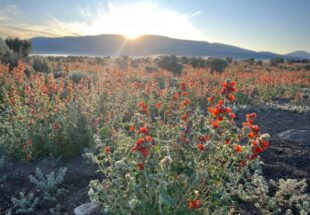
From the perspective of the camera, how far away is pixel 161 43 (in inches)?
6309

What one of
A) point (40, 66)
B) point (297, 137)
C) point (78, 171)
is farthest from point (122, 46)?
point (78, 171)

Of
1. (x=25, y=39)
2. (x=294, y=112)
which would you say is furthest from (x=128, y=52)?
(x=294, y=112)

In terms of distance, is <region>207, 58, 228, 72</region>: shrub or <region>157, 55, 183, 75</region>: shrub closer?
<region>157, 55, 183, 75</region>: shrub

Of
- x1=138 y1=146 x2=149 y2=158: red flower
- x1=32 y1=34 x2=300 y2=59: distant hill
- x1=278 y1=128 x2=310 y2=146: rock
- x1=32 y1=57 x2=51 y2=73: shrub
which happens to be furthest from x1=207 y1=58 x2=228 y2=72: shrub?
x1=32 y1=34 x2=300 y2=59: distant hill

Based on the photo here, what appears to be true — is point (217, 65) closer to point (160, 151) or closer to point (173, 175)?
point (160, 151)

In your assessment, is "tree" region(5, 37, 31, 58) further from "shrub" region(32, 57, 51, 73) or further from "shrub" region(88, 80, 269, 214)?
"shrub" region(88, 80, 269, 214)

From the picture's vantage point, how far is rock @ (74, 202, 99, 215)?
3465 mm

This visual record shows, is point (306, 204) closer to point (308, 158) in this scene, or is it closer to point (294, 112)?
point (308, 158)

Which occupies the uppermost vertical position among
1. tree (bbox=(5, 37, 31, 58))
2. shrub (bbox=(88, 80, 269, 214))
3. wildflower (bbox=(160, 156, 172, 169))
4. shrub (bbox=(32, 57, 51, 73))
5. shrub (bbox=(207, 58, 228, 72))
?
wildflower (bbox=(160, 156, 172, 169))

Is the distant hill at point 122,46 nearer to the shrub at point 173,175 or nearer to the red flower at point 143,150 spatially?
the shrub at point 173,175

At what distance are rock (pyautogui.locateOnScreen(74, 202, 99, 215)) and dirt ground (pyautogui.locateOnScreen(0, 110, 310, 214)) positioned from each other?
0.17 m

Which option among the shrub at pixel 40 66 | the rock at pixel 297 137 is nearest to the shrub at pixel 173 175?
the rock at pixel 297 137

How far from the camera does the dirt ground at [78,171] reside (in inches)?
156

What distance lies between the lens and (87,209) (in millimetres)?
3488
